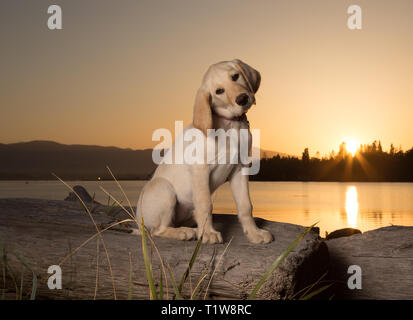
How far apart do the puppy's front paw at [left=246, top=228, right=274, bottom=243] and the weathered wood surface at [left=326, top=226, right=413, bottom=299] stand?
3.90 feet

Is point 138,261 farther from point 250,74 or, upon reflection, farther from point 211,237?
point 250,74

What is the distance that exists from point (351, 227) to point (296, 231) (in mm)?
4243

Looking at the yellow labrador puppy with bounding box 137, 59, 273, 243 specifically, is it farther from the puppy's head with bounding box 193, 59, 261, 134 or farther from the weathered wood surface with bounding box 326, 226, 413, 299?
the weathered wood surface with bounding box 326, 226, 413, 299

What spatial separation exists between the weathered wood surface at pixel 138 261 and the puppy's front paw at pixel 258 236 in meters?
0.07

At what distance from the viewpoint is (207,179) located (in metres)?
4.35

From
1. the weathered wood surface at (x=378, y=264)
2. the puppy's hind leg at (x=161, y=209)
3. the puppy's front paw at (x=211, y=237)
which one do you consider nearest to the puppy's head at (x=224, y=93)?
the puppy's hind leg at (x=161, y=209)

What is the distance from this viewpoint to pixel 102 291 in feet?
13.3

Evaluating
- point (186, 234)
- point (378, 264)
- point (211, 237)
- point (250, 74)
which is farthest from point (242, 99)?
point (378, 264)

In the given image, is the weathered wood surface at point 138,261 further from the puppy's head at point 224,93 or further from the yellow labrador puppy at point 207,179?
the puppy's head at point 224,93

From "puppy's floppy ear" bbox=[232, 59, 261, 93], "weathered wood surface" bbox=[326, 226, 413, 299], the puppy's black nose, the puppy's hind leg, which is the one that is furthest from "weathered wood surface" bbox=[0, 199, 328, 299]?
"puppy's floppy ear" bbox=[232, 59, 261, 93]

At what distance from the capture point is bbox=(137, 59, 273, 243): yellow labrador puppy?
414cm

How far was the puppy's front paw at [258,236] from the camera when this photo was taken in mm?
4438
